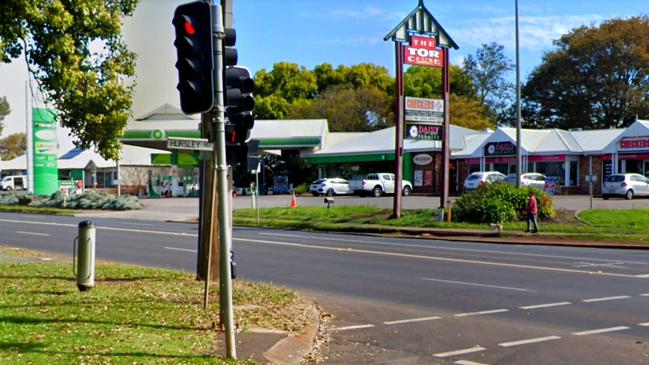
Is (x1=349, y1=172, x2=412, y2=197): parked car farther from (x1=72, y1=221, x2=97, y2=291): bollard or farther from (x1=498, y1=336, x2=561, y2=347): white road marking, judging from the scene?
(x1=498, y1=336, x2=561, y2=347): white road marking

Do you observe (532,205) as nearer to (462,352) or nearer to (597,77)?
(462,352)

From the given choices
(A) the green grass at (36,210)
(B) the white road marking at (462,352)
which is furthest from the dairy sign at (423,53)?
(A) the green grass at (36,210)

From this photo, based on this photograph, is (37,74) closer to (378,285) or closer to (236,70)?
(236,70)

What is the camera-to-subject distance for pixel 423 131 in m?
32.0

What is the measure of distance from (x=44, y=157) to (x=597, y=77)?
5394cm

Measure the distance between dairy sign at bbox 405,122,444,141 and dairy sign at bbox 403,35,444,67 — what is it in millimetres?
2682

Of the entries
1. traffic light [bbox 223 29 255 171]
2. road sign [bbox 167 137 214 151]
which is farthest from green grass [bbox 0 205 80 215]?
road sign [bbox 167 137 214 151]

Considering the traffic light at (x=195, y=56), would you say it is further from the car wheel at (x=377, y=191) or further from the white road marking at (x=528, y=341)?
the car wheel at (x=377, y=191)

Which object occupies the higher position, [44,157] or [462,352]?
[44,157]

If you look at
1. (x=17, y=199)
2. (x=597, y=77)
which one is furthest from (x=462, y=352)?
(x=597, y=77)

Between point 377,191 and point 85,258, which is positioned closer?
point 85,258

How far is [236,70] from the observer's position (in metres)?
9.11

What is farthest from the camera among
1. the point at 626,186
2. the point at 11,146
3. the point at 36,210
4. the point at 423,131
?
the point at 11,146

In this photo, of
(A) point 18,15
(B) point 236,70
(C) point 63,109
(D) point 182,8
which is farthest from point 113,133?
(D) point 182,8
